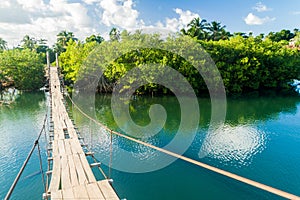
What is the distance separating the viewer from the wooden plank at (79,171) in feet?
10.6

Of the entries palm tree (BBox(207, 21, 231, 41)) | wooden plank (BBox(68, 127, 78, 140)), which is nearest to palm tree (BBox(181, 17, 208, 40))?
palm tree (BBox(207, 21, 231, 41))

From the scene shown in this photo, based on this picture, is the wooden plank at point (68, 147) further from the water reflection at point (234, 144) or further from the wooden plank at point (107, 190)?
the water reflection at point (234, 144)

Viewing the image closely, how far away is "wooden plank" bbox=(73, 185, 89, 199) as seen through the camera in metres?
2.78

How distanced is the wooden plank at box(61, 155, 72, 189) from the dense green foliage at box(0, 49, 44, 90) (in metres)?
18.5

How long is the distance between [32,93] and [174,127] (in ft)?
50.0

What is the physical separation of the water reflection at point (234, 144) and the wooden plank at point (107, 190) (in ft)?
17.2

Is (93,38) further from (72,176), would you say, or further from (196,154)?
(72,176)

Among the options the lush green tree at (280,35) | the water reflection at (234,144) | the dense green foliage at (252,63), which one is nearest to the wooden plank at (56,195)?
the water reflection at (234,144)

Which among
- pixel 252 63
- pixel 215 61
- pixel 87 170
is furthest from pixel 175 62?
pixel 87 170

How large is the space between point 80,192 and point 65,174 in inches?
27.0

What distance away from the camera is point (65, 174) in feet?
11.3

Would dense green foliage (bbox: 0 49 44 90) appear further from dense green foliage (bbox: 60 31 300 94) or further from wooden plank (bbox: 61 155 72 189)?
wooden plank (bbox: 61 155 72 189)

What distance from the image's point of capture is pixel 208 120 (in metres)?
12.0

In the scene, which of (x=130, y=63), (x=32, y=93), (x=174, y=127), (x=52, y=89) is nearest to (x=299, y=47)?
(x=130, y=63)
